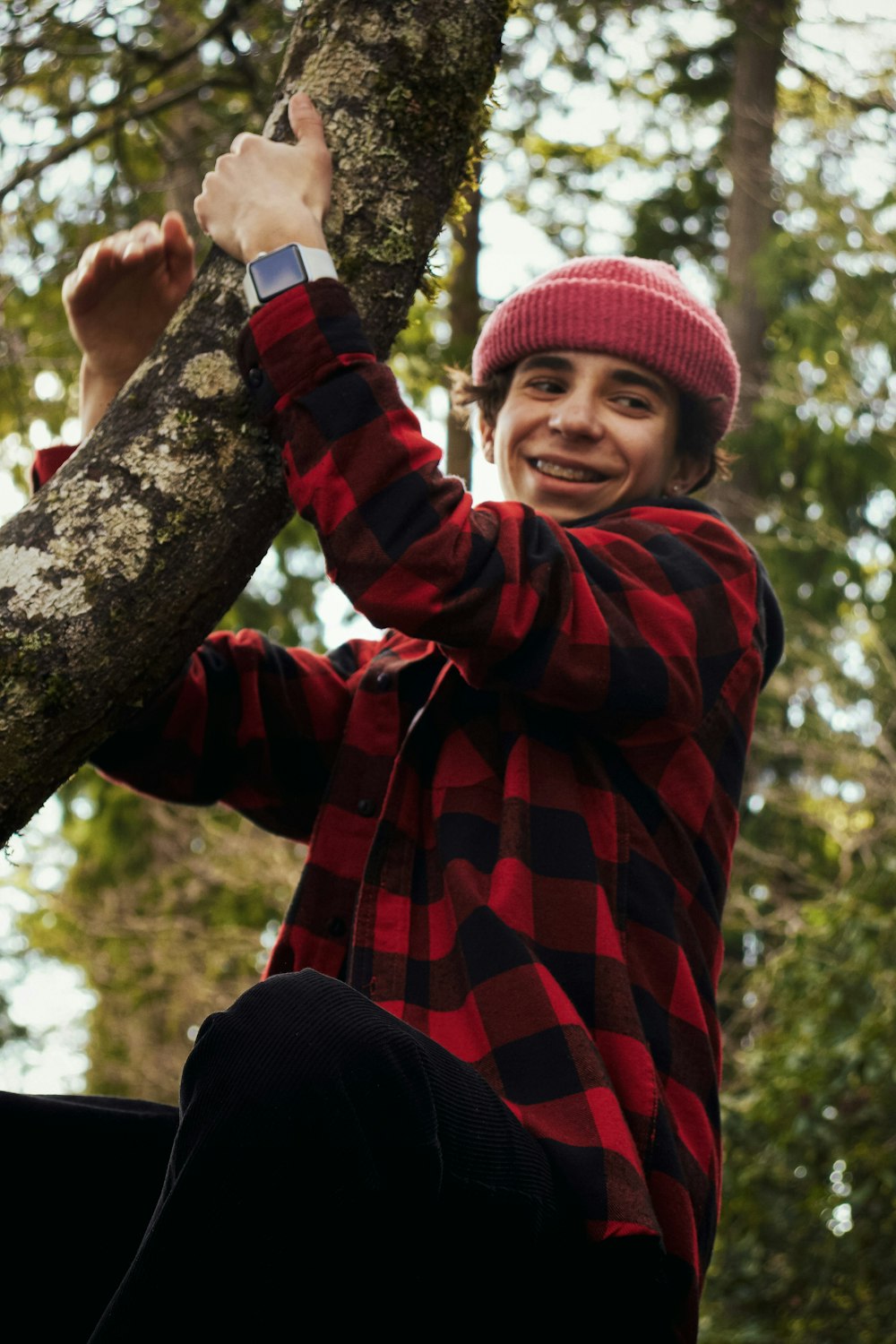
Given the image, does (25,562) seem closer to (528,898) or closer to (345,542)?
(345,542)

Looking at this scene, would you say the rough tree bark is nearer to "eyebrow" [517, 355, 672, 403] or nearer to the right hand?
the right hand

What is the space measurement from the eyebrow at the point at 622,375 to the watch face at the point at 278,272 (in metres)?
0.78

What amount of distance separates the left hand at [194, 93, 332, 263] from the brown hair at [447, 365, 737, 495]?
0.79 meters

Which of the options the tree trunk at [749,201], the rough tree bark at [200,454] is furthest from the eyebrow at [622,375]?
the tree trunk at [749,201]

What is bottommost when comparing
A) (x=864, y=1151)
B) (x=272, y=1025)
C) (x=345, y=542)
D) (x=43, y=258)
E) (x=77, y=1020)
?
(x=77, y=1020)

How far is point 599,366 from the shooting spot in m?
2.50

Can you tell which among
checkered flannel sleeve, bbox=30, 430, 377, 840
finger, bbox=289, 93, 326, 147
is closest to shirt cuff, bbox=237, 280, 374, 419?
finger, bbox=289, 93, 326, 147

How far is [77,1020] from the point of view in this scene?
45.1ft

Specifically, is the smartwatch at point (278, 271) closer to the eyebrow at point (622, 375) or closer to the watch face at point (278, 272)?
the watch face at point (278, 272)

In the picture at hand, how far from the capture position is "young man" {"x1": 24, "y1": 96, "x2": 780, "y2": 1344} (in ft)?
4.85

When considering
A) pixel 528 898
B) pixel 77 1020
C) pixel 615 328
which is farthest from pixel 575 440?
pixel 77 1020

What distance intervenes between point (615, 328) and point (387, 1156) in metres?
1.53

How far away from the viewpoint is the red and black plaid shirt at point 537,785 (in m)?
1.77

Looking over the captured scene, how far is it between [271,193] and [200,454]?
38cm
